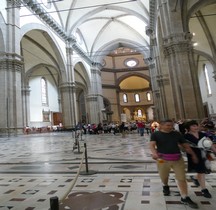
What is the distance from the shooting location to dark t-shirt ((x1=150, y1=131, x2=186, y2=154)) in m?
2.74

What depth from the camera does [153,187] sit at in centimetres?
318

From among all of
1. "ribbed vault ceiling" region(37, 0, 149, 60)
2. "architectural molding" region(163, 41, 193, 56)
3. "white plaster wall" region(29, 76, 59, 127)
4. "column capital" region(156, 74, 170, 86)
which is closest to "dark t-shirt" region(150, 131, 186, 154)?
"architectural molding" region(163, 41, 193, 56)

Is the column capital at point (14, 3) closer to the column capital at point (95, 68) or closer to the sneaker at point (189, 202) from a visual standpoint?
the sneaker at point (189, 202)

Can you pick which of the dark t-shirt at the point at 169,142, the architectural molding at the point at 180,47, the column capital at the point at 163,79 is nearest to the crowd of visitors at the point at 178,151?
the dark t-shirt at the point at 169,142

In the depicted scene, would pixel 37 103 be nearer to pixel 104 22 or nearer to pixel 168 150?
pixel 104 22

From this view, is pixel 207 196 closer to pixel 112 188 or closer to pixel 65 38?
pixel 112 188

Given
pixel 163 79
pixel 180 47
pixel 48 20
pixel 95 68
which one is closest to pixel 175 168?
pixel 180 47

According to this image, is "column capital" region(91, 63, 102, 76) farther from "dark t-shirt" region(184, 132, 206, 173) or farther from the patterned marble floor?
"dark t-shirt" region(184, 132, 206, 173)

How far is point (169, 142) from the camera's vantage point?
9.05 feet

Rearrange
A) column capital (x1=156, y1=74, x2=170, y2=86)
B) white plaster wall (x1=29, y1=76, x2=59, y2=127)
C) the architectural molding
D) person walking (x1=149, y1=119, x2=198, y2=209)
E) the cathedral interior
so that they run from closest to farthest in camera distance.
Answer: person walking (x1=149, y1=119, x2=198, y2=209)
the cathedral interior
the architectural molding
column capital (x1=156, y1=74, x2=170, y2=86)
white plaster wall (x1=29, y1=76, x2=59, y2=127)

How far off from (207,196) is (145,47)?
1211 inches

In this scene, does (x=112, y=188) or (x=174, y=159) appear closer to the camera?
(x=174, y=159)

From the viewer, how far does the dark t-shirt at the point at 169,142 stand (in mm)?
2744

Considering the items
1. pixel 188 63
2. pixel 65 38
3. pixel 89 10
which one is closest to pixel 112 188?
pixel 188 63
